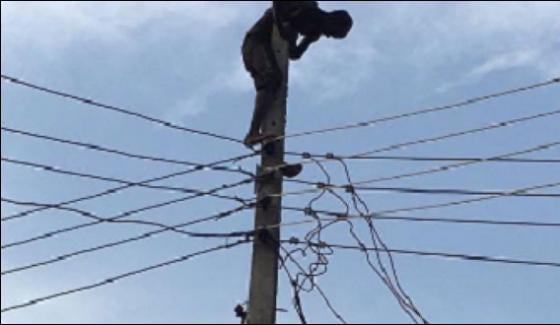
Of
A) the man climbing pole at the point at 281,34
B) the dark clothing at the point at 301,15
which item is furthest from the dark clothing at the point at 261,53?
the dark clothing at the point at 301,15

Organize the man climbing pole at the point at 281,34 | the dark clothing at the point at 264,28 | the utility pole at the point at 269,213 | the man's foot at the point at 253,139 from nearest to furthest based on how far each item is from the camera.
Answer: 1. the utility pole at the point at 269,213
2. the man's foot at the point at 253,139
3. the man climbing pole at the point at 281,34
4. the dark clothing at the point at 264,28

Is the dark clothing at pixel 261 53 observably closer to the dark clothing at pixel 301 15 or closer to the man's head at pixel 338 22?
the dark clothing at pixel 301 15

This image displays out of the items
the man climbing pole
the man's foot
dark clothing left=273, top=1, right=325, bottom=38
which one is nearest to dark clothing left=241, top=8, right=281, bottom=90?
the man climbing pole

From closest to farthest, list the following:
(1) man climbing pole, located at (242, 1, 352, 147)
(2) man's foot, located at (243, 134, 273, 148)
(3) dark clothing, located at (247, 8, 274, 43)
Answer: (2) man's foot, located at (243, 134, 273, 148) → (1) man climbing pole, located at (242, 1, 352, 147) → (3) dark clothing, located at (247, 8, 274, 43)

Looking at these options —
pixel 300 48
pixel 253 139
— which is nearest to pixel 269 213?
pixel 253 139

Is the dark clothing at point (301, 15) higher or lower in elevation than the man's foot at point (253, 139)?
higher

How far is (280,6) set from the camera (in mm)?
9617

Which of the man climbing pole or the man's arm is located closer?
the man climbing pole

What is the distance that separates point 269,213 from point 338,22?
192 cm

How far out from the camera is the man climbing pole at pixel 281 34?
957cm

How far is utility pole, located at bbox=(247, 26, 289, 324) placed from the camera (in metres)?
8.29

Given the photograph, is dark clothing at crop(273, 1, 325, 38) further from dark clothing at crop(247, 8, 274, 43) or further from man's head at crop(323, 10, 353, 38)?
dark clothing at crop(247, 8, 274, 43)

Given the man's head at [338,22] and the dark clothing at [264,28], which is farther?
the dark clothing at [264,28]

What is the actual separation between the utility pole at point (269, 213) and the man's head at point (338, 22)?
437mm
